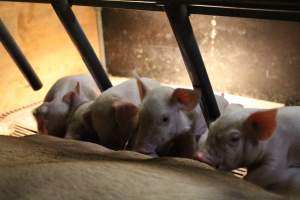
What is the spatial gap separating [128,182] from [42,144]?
1.75 ft

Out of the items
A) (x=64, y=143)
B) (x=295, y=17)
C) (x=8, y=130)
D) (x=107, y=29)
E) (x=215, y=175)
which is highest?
(x=107, y=29)

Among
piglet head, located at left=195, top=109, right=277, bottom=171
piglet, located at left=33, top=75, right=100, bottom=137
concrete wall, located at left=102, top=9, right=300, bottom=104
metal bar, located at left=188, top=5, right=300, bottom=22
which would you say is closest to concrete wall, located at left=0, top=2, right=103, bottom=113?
concrete wall, located at left=102, top=9, right=300, bottom=104

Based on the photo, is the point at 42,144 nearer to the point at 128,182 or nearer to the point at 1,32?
the point at 128,182

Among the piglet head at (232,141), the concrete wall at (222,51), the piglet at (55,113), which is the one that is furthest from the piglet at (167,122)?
the concrete wall at (222,51)

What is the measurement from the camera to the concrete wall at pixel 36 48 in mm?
3006

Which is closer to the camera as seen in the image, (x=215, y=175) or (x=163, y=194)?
(x=163, y=194)

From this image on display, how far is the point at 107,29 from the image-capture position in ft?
11.8

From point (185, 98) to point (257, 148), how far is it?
1.06ft

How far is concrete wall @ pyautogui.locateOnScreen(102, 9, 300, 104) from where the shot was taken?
112 inches

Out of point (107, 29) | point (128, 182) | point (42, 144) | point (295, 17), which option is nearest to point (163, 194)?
point (128, 182)

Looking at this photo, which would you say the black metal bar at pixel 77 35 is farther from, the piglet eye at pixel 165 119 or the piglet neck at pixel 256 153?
the piglet neck at pixel 256 153

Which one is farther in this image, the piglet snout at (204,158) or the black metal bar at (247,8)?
the piglet snout at (204,158)

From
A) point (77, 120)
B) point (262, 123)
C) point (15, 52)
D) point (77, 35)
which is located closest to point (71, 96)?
point (77, 120)

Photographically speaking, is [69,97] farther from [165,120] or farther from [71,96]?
[165,120]
